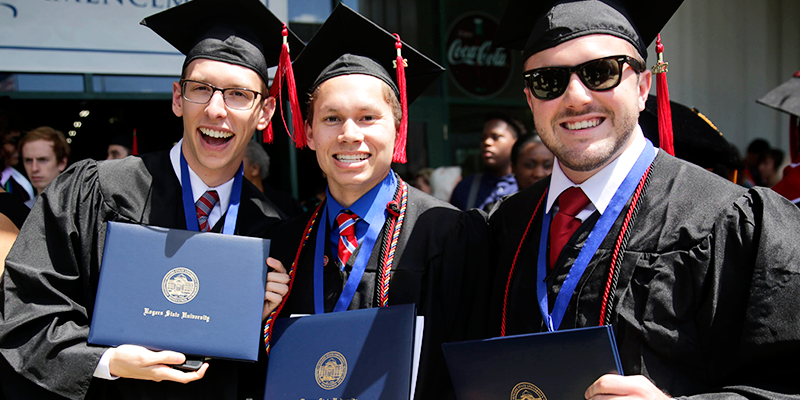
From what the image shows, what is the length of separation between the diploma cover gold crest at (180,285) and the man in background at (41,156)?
3107 millimetres

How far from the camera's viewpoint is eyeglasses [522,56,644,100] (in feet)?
5.54

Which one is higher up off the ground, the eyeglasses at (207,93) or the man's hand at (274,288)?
the eyeglasses at (207,93)

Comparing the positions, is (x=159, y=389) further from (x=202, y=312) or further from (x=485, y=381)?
(x=485, y=381)

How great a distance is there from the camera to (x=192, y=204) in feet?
7.07

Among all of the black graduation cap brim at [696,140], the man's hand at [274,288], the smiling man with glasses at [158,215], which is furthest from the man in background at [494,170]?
the man's hand at [274,288]

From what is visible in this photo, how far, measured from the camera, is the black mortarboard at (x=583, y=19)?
1.72 m

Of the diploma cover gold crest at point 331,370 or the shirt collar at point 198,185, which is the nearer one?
the diploma cover gold crest at point 331,370

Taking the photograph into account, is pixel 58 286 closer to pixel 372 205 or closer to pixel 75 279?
pixel 75 279

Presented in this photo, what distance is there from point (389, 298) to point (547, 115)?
0.85 metres

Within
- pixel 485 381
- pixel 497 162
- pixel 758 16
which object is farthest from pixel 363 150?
pixel 758 16

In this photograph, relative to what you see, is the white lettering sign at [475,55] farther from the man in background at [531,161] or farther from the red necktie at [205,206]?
the red necktie at [205,206]

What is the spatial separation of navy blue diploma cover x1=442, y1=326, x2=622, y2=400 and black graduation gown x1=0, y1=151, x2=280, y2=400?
36.4 inches

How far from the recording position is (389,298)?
1973mm

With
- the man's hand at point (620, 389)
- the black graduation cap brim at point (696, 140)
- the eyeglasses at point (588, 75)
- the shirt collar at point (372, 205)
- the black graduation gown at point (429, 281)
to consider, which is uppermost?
the eyeglasses at point (588, 75)
